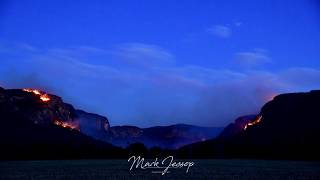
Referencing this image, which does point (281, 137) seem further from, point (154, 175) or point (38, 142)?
point (154, 175)

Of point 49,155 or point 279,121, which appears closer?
point 49,155

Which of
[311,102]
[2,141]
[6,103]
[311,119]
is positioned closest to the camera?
[2,141]

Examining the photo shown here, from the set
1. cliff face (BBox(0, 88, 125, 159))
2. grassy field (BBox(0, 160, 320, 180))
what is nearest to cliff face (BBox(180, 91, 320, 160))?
cliff face (BBox(0, 88, 125, 159))

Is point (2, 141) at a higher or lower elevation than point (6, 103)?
lower

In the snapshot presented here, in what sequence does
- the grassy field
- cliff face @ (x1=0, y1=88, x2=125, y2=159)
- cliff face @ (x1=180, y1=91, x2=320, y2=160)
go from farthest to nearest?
cliff face @ (x1=0, y1=88, x2=125, y2=159)
cliff face @ (x1=180, y1=91, x2=320, y2=160)
the grassy field

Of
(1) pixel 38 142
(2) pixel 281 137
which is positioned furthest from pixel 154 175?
(1) pixel 38 142

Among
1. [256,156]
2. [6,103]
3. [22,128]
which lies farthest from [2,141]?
[256,156]

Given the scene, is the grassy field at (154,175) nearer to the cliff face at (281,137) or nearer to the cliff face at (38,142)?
the cliff face at (281,137)

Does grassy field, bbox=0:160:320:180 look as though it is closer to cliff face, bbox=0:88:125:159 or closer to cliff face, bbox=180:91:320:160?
cliff face, bbox=180:91:320:160

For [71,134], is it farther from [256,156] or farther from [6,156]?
[256,156]

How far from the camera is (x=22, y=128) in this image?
171250 millimetres

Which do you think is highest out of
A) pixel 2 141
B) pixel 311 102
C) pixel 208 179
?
pixel 311 102

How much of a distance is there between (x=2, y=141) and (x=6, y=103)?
5972cm

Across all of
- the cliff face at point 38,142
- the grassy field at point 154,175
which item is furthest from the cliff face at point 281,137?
the grassy field at point 154,175
